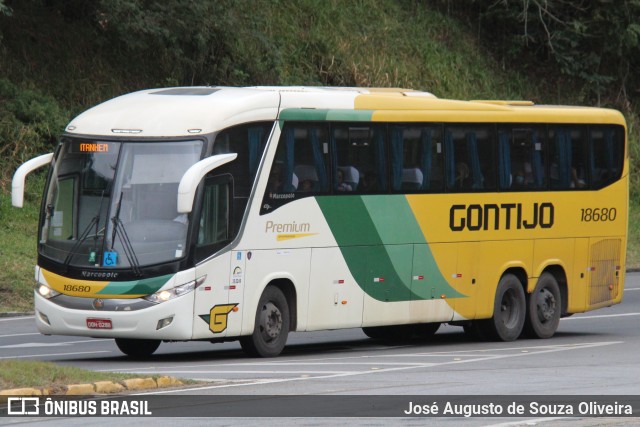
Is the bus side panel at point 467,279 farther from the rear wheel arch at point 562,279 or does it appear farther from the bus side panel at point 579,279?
the bus side panel at point 579,279

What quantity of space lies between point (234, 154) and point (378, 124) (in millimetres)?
3093

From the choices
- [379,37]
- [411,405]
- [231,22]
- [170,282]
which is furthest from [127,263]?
[379,37]

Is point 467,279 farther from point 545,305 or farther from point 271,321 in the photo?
point 271,321

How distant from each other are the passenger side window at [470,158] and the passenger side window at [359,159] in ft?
4.74

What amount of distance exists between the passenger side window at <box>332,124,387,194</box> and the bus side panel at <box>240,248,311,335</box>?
3.99ft

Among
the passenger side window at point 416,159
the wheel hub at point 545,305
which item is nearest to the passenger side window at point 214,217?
the passenger side window at point 416,159

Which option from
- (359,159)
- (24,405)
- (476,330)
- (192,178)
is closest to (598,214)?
(476,330)

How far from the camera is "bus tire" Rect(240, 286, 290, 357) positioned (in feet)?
63.5

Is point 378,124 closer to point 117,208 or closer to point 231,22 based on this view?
point 117,208

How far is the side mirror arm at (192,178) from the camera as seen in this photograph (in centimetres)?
1778

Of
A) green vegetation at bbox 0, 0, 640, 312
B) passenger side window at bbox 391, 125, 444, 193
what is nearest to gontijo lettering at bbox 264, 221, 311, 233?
passenger side window at bbox 391, 125, 444, 193

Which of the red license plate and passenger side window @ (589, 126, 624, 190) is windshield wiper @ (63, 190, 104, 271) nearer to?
the red license plate

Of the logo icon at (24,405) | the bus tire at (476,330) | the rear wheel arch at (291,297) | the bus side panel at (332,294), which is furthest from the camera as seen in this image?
the bus tire at (476,330)

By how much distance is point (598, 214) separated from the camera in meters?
24.7
